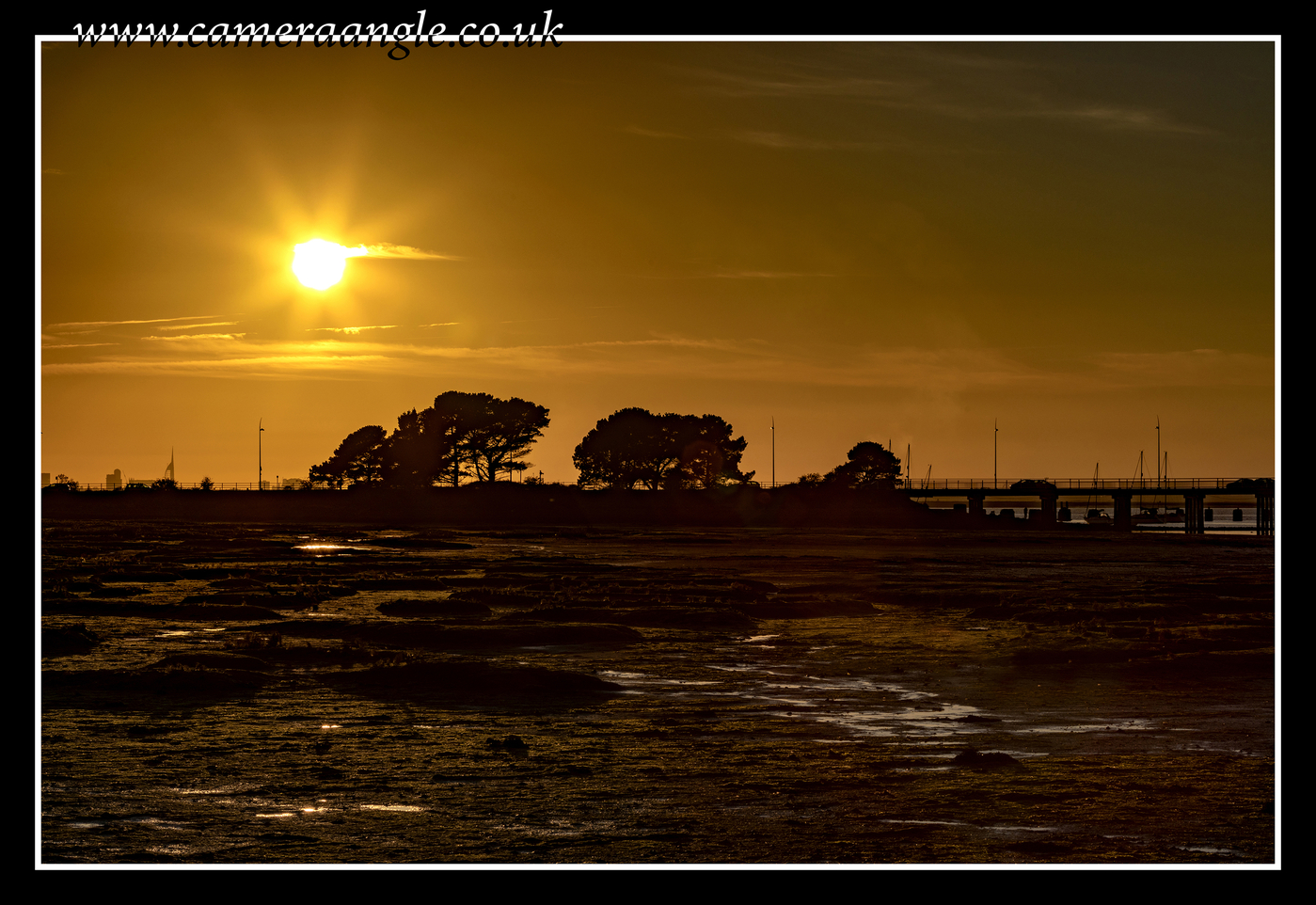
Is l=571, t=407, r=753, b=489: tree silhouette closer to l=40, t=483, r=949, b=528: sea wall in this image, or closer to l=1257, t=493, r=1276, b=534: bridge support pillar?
l=40, t=483, r=949, b=528: sea wall

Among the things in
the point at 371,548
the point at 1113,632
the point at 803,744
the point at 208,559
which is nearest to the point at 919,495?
the point at 371,548

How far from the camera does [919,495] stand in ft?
581

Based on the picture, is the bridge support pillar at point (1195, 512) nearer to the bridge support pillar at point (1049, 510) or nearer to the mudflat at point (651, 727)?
the bridge support pillar at point (1049, 510)

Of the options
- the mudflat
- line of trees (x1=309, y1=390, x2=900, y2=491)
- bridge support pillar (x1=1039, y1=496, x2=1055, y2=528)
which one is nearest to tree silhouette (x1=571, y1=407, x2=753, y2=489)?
line of trees (x1=309, y1=390, x2=900, y2=491)

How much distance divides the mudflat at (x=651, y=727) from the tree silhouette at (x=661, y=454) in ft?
445

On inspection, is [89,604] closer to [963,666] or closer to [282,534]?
[963,666]

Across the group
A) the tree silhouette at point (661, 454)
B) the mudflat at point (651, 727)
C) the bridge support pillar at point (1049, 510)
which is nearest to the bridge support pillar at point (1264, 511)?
the bridge support pillar at point (1049, 510)

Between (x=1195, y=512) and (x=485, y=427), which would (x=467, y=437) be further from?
(x=1195, y=512)

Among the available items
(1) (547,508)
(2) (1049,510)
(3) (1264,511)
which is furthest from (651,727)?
(3) (1264,511)

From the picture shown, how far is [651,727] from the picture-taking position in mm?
21438

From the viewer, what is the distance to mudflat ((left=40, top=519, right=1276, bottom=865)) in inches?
583

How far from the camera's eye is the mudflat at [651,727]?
14.8 metres

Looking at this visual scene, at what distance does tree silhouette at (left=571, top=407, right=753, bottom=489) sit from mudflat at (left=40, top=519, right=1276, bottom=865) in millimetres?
135670

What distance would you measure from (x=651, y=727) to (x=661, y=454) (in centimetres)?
16586
